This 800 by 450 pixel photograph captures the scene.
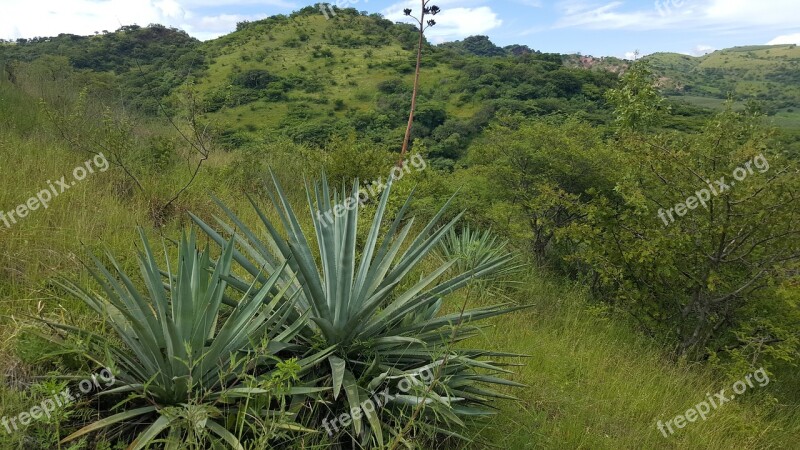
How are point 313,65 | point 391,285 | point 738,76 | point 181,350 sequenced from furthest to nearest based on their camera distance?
1. point 738,76
2. point 313,65
3. point 391,285
4. point 181,350

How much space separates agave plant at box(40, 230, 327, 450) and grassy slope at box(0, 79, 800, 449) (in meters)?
0.39

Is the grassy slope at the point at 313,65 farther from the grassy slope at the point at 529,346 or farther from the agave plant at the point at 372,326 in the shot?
the agave plant at the point at 372,326

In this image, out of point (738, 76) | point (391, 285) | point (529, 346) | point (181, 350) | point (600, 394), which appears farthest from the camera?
point (738, 76)

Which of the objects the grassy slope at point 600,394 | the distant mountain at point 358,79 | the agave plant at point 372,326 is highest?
the distant mountain at point 358,79

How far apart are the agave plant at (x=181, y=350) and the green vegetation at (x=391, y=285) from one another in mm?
15

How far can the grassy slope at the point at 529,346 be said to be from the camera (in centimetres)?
Answer: 285

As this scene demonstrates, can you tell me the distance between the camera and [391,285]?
7.60 feet

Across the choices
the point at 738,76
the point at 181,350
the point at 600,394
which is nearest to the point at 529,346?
the point at 600,394

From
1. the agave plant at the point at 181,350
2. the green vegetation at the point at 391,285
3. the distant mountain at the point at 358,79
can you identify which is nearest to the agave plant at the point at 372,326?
the green vegetation at the point at 391,285

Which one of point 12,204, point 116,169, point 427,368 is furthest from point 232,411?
point 116,169

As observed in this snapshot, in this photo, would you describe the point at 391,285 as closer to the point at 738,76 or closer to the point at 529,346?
the point at 529,346

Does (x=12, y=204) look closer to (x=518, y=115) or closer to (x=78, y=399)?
(x=78, y=399)

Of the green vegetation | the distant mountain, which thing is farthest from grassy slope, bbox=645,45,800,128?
the green vegetation

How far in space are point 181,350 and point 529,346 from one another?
3.16m
